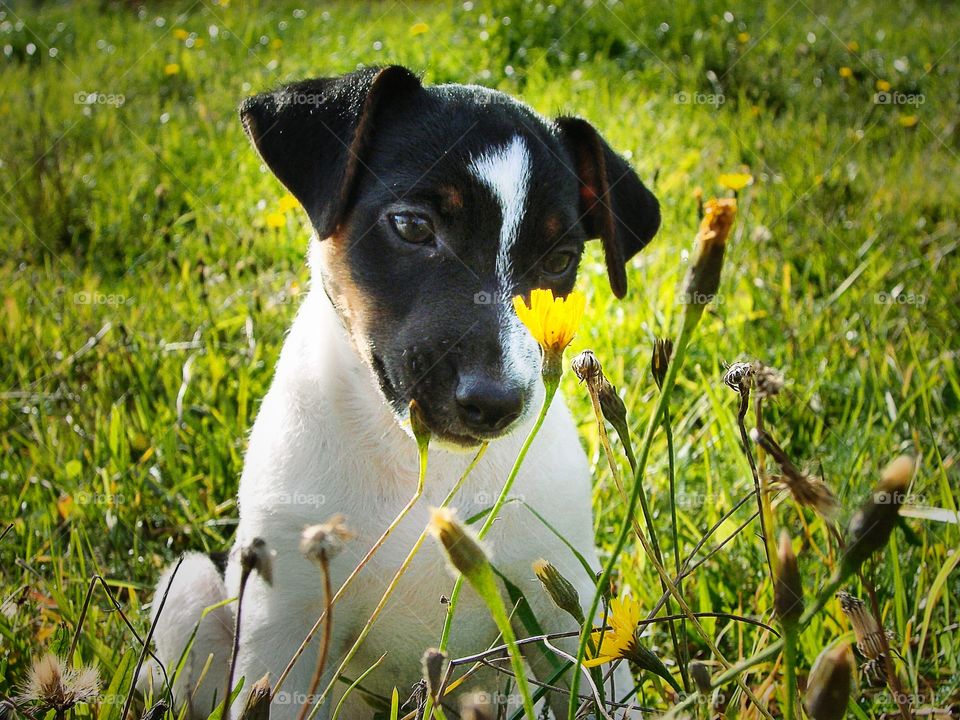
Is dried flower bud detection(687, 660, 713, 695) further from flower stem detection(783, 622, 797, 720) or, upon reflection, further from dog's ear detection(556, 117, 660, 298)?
dog's ear detection(556, 117, 660, 298)

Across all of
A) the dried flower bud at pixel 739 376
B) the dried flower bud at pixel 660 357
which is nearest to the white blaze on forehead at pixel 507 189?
the dried flower bud at pixel 660 357

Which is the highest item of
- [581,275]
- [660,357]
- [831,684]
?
[660,357]

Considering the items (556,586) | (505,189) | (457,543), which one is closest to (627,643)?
(556,586)

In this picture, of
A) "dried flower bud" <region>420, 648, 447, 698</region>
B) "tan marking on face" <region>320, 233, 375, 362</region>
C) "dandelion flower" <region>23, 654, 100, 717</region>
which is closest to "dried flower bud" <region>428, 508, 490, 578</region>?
"dried flower bud" <region>420, 648, 447, 698</region>

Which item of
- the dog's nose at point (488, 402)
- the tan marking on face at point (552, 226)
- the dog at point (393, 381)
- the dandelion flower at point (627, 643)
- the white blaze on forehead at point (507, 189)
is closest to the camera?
the dandelion flower at point (627, 643)

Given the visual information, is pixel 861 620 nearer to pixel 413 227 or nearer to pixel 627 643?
pixel 627 643

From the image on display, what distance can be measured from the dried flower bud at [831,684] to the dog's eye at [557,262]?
Answer: 1.56 m

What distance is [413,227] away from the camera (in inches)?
96.7

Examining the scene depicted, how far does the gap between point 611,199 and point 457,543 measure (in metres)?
1.75

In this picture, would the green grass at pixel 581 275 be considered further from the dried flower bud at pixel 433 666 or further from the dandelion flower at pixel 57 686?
the dried flower bud at pixel 433 666

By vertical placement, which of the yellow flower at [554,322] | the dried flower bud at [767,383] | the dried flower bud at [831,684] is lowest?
the dried flower bud at [831,684]

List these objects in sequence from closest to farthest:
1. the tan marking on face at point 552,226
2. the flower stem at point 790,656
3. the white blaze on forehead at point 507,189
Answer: the flower stem at point 790,656, the white blaze on forehead at point 507,189, the tan marking on face at point 552,226

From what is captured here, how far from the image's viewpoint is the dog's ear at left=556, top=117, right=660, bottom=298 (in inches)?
108

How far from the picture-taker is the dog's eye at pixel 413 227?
8.02ft
